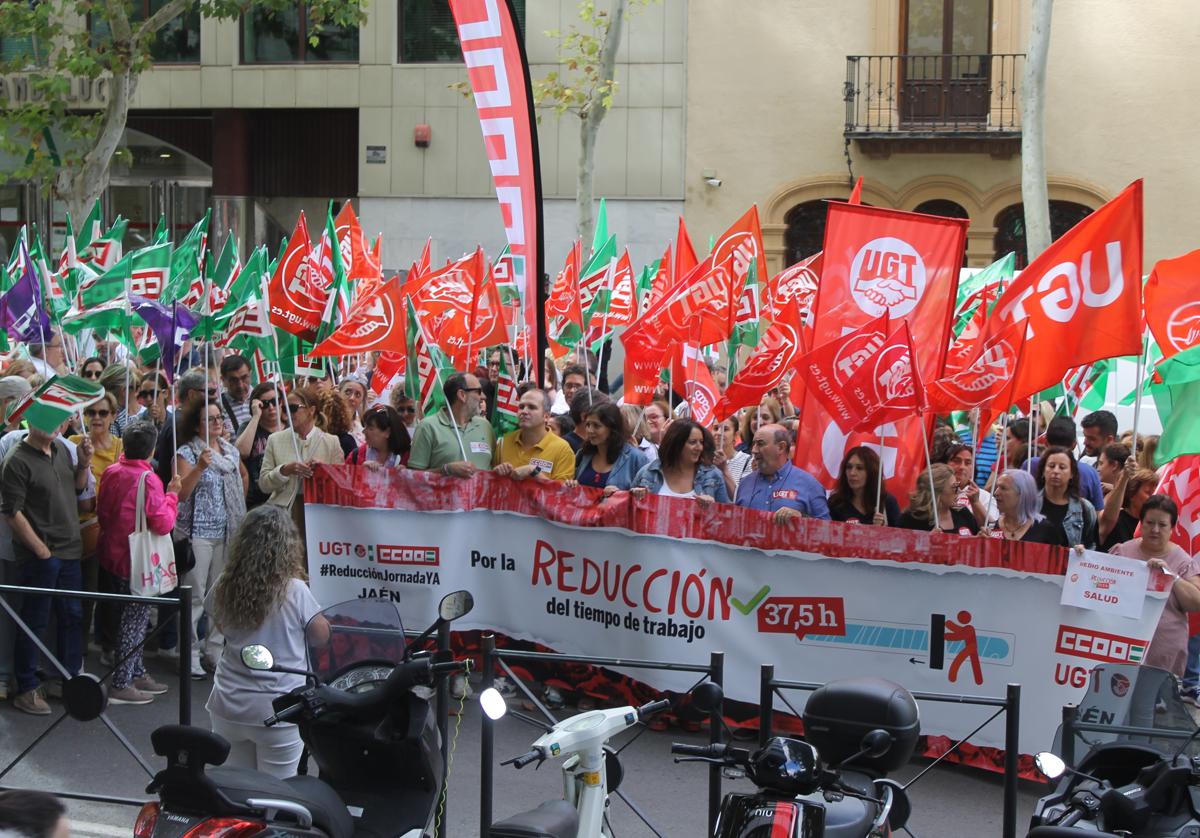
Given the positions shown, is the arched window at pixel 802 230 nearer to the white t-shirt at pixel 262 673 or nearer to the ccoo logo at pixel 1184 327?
the ccoo logo at pixel 1184 327

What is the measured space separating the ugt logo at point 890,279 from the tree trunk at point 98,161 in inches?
491

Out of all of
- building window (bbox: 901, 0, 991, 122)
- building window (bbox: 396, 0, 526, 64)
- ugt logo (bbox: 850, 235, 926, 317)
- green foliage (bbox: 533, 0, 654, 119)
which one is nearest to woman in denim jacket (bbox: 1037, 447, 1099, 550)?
ugt logo (bbox: 850, 235, 926, 317)

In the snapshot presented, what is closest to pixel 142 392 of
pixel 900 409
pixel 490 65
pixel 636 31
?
pixel 490 65

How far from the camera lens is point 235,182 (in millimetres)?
27672

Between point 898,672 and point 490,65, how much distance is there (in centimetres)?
538

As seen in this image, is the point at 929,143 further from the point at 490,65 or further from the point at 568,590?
the point at 568,590

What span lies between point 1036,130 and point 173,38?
1705 cm

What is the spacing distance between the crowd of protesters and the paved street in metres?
→ 0.45

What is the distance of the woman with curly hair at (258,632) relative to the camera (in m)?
5.48

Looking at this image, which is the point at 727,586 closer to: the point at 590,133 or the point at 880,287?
the point at 880,287

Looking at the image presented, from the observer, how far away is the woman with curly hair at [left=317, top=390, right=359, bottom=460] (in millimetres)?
10039

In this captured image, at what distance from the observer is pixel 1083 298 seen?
8328 millimetres

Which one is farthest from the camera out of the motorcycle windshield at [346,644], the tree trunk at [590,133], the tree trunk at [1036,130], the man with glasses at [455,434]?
the tree trunk at [590,133]

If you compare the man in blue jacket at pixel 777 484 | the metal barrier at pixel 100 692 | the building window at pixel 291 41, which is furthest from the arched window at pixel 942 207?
the metal barrier at pixel 100 692
